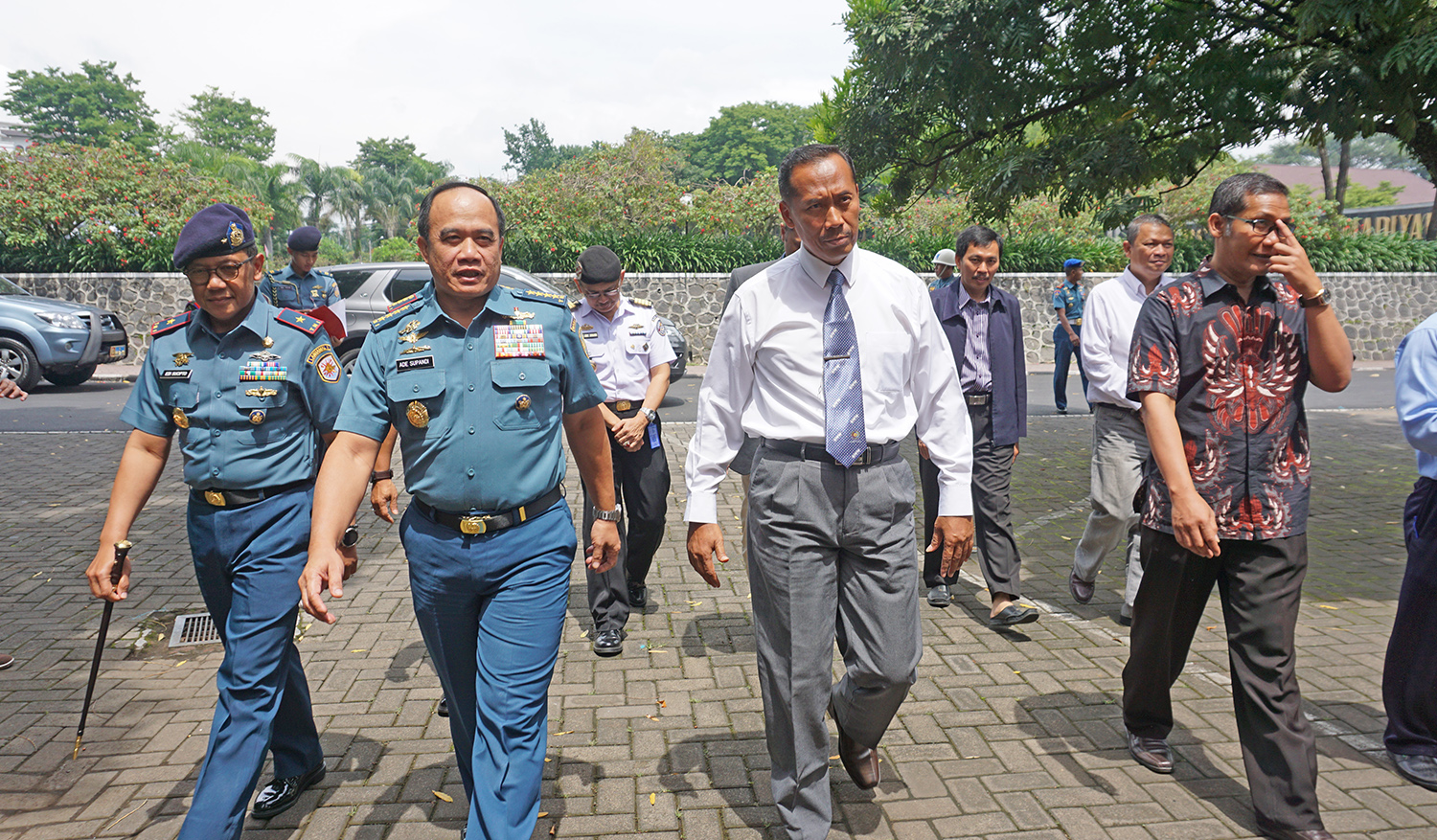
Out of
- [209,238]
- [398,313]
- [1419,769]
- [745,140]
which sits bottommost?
[1419,769]

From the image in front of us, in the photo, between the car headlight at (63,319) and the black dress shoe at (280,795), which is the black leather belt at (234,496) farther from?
the car headlight at (63,319)

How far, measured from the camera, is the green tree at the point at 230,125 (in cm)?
6806

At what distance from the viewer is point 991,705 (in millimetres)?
4180

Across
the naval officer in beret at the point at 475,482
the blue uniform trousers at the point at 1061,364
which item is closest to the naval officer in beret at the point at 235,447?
the naval officer in beret at the point at 475,482

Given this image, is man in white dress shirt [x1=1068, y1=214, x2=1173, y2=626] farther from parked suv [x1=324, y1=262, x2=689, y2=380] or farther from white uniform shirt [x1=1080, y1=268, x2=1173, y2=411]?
parked suv [x1=324, y1=262, x2=689, y2=380]

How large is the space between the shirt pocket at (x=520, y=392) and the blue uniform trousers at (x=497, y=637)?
0.95ft

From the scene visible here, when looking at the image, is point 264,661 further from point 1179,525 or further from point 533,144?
point 533,144

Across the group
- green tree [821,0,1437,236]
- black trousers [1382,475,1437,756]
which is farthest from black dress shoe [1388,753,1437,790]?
green tree [821,0,1437,236]

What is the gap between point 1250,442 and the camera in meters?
3.28

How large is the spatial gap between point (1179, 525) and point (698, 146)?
89995mm

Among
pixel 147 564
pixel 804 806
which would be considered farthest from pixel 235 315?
pixel 147 564

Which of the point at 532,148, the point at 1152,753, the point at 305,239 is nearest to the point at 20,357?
the point at 305,239

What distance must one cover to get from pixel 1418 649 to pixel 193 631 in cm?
554

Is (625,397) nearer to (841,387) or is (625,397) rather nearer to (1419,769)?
(841,387)
